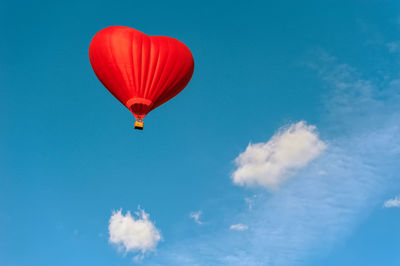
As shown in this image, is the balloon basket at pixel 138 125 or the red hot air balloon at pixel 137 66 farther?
the red hot air balloon at pixel 137 66

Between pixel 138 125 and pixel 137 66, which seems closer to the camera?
pixel 138 125

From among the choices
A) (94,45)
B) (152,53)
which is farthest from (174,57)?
(94,45)

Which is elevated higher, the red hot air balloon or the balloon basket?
the red hot air balloon

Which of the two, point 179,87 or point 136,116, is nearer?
point 136,116

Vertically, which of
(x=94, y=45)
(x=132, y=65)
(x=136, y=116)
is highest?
(x=94, y=45)

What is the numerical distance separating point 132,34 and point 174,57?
14.2 feet

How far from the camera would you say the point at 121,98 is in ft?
124

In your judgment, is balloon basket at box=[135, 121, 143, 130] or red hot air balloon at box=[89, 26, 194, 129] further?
red hot air balloon at box=[89, 26, 194, 129]

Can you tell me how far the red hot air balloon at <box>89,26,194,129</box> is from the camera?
121ft

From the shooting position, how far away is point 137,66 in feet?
121

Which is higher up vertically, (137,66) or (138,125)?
(137,66)

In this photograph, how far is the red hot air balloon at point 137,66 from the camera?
121ft

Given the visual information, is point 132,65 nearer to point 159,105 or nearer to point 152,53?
point 152,53

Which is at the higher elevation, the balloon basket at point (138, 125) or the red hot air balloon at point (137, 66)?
the red hot air balloon at point (137, 66)
